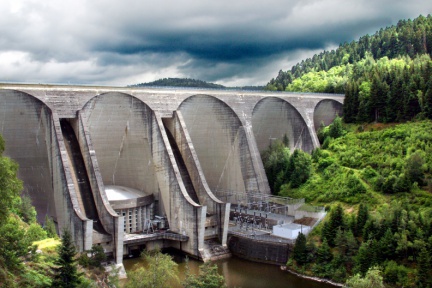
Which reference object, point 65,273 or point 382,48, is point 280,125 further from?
point 382,48

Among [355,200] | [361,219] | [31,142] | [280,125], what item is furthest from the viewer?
[280,125]

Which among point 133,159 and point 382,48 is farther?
point 382,48

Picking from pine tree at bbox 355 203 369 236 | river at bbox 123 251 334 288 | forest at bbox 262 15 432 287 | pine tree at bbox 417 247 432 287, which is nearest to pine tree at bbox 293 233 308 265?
forest at bbox 262 15 432 287

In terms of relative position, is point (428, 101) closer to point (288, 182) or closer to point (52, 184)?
point (288, 182)

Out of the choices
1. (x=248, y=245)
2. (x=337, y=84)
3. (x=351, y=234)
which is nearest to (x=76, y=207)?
(x=248, y=245)

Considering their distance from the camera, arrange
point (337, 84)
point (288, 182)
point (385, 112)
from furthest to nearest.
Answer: point (337, 84)
point (385, 112)
point (288, 182)

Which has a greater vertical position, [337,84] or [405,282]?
[337,84]

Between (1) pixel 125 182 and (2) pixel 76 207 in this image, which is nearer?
(2) pixel 76 207

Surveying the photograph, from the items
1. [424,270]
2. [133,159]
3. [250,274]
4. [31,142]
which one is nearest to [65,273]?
[250,274]
